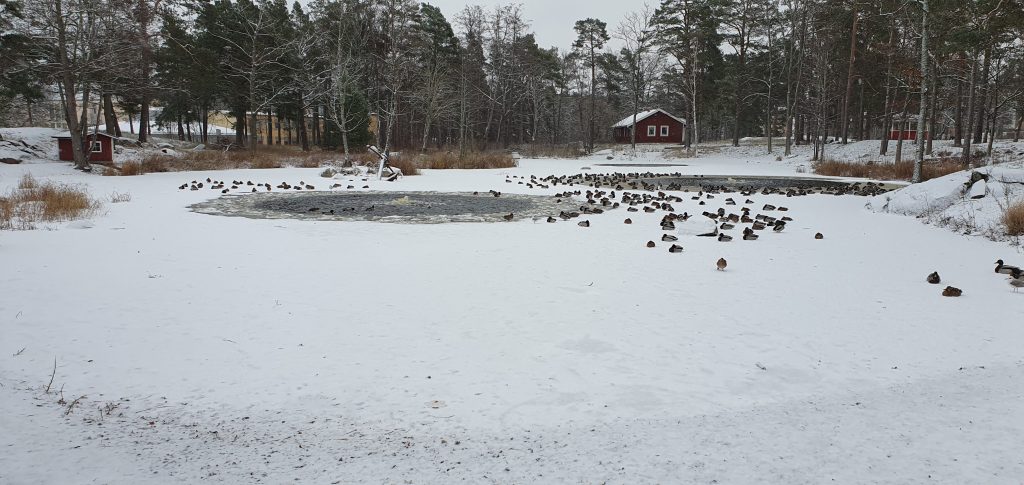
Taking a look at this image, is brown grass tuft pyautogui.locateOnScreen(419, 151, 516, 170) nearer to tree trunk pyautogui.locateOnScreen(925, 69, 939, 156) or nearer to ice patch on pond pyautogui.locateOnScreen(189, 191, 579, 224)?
ice patch on pond pyautogui.locateOnScreen(189, 191, 579, 224)

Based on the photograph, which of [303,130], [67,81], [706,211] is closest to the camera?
[706,211]

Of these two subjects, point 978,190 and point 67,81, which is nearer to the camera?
point 978,190

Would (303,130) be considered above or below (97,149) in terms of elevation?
above

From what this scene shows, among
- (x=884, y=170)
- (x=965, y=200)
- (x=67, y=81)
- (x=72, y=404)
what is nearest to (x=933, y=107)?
(x=884, y=170)

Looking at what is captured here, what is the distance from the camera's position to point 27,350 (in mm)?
3572

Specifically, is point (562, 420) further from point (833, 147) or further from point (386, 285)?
point (833, 147)

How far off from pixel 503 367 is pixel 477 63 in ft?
174

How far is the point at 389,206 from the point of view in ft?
40.0

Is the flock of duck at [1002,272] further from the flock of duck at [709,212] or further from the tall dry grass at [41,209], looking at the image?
the tall dry grass at [41,209]

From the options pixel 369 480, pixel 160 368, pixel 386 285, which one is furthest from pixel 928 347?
pixel 160 368

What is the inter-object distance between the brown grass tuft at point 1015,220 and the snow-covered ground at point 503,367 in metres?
1.18

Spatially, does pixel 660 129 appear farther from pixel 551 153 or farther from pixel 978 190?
pixel 978 190

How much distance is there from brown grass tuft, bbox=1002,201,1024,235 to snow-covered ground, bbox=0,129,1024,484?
118 centimetres

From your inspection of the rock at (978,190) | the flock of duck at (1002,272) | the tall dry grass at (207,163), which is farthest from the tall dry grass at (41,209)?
the rock at (978,190)
